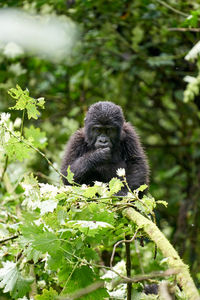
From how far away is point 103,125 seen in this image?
381 centimetres

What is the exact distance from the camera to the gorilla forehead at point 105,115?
12.5ft

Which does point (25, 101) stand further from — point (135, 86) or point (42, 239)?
point (135, 86)

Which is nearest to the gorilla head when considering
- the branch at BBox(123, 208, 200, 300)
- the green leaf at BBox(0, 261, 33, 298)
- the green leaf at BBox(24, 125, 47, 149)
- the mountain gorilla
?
the mountain gorilla

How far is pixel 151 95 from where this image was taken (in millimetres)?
6402

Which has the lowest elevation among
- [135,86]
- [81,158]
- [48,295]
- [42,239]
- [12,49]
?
[135,86]

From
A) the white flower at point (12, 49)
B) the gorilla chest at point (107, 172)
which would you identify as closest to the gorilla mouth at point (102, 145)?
the gorilla chest at point (107, 172)

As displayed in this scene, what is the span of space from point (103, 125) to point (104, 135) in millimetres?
79

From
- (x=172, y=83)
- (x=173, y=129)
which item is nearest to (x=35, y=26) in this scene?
(x=172, y=83)

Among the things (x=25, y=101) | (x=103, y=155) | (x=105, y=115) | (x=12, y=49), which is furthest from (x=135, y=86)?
(x=25, y=101)

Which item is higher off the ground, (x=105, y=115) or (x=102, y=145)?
(x=105, y=115)

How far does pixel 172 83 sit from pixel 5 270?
159 inches

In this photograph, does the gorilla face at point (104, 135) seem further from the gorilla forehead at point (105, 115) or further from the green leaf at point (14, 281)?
the green leaf at point (14, 281)

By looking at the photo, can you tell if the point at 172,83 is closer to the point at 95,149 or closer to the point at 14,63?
the point at 14,63

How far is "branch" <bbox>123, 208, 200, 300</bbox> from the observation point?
1.49 meters
